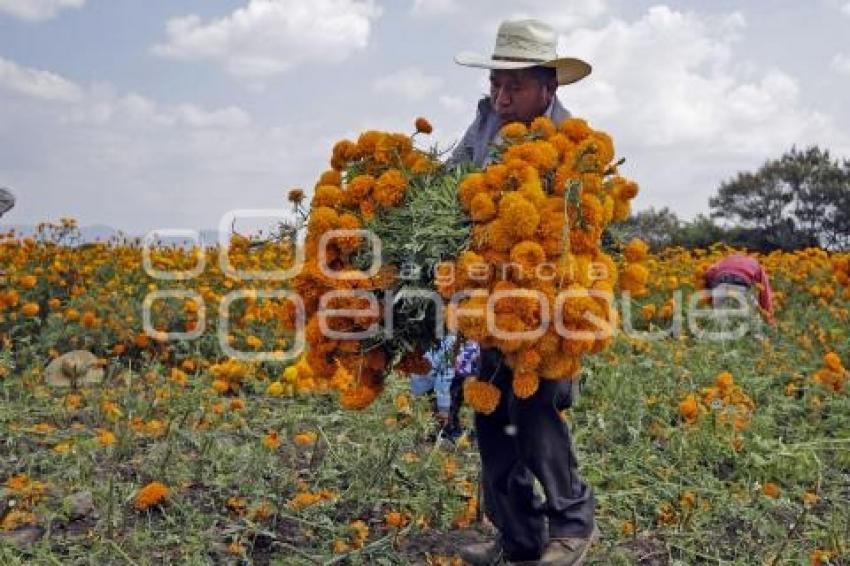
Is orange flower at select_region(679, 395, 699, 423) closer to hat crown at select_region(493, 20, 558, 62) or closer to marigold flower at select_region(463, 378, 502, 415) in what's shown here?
hat crown at select_region(493, 20, 558, 62)

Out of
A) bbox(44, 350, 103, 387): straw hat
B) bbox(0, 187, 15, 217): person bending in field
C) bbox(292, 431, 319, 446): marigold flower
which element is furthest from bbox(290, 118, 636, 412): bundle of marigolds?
bbox(0, 187, 15, 217): person bending in field

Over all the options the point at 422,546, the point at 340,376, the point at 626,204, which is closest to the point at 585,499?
the point at 422,546

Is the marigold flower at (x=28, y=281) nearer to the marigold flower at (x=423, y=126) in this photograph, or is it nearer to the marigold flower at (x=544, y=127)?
the marigold flower at (x=423, y=126)

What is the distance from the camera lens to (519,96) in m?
3.30

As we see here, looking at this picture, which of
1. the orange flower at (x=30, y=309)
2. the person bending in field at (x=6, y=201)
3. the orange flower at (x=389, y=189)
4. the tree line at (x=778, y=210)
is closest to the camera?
the orange flower at (x=389, y=189)

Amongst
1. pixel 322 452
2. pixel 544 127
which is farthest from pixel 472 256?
pixel 322 452

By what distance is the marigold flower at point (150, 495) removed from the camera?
3.41 m

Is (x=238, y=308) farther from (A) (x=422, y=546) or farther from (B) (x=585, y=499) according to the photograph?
(B) (x=585, y=499)

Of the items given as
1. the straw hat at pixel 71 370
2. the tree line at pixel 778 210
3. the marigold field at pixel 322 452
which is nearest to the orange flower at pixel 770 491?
the marigold field at pixel 322 452

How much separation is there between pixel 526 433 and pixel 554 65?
1265mm

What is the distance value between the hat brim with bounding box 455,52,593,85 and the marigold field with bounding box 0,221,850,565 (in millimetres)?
1595

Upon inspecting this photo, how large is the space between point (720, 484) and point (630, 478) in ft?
Result: 1.24

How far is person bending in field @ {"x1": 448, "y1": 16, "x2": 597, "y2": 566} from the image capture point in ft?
9.44

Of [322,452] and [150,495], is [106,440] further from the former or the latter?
[322,452]
